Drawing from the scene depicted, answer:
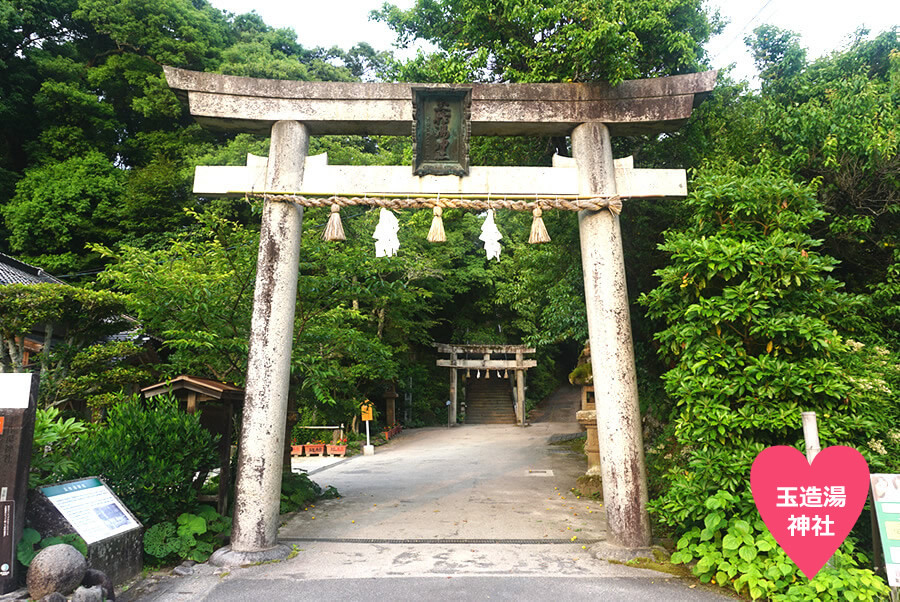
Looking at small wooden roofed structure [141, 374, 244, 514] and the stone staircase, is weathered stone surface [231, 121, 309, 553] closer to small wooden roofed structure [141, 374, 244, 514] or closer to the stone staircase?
small wooden roofed structure [141, 374, 244, 514]

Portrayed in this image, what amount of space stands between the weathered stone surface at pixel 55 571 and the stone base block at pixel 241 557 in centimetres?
141

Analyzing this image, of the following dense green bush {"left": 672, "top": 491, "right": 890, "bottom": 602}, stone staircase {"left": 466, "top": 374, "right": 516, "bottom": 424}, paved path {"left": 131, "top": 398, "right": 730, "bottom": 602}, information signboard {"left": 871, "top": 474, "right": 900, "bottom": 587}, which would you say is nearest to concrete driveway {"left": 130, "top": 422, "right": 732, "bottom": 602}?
paved path {"left": 131, "top": 398, "right": 730, "bottom": 602}

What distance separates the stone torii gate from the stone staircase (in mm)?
20831

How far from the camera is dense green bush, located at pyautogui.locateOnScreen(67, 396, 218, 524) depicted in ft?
17.0

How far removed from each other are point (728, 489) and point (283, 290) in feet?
14.8

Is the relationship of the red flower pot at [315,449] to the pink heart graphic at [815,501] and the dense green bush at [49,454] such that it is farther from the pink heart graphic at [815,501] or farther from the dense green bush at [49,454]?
the pink heart graphic at [815,501]

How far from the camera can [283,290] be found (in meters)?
5.67

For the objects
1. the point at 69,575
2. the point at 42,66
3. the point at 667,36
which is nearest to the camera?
the point at 69,575

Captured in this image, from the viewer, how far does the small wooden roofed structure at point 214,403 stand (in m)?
6.41

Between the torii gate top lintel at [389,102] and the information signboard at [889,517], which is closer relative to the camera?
the information signboard at [889,517]

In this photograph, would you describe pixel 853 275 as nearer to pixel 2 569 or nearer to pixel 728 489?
pixel 728 489

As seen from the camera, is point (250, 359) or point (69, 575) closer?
point (69, 575)

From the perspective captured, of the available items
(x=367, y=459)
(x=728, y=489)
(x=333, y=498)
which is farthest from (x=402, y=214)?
(x=728, y=489)

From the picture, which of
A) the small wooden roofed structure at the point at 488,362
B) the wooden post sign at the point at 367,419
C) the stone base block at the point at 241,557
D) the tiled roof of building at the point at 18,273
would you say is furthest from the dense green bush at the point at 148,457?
the small wooden roofed structure at the point at 488,362
